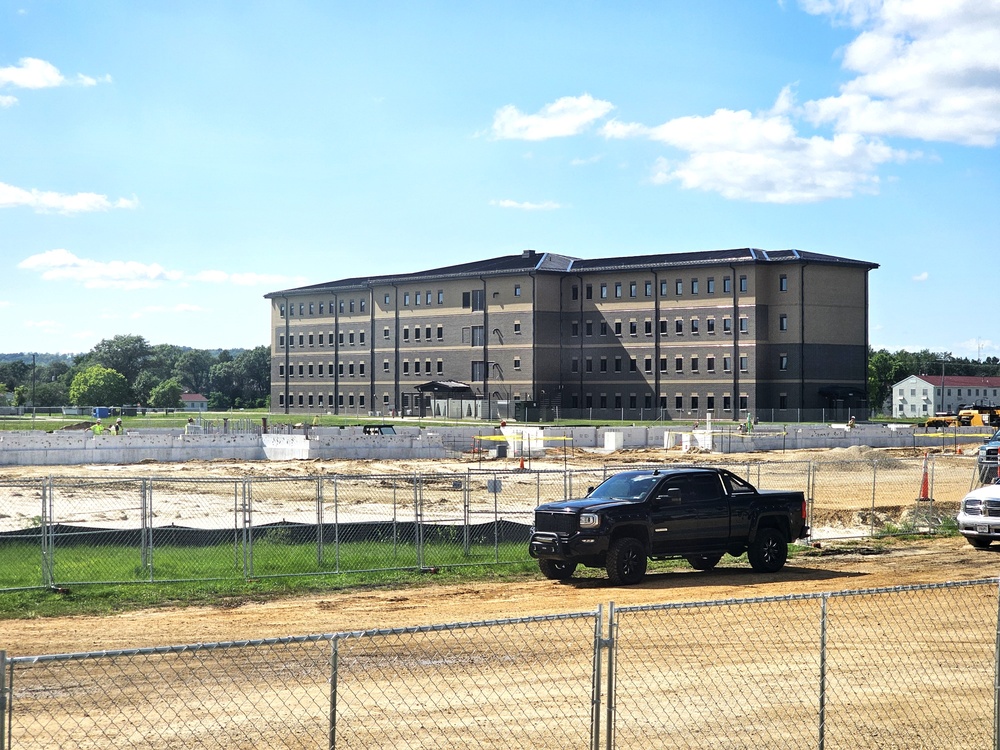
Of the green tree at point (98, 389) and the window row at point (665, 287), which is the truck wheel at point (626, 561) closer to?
the window row at point (665, 287)

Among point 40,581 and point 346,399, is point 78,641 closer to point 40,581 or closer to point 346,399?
point 40,581

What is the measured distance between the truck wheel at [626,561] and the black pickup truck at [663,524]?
2 centimetres

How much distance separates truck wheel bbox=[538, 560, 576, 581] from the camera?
2197cm

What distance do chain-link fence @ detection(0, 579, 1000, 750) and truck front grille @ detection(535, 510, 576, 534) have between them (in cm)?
439

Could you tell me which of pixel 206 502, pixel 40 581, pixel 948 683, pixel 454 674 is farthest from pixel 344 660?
pixel 206 502

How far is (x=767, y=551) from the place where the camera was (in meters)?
22.7

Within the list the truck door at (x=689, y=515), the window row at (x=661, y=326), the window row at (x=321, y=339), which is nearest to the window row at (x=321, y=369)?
the window row at (x=321, y=339)

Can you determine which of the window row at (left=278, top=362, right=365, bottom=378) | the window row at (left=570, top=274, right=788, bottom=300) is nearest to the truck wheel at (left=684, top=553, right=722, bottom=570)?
the window row at (left=570, top=274, right=788, bottom=300)

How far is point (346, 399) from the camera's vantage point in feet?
419

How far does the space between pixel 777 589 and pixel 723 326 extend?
8507 cm

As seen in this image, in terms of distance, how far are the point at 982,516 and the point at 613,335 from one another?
83988 mm

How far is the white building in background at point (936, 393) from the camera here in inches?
7131

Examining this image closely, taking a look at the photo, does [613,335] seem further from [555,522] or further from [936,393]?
[936,393]

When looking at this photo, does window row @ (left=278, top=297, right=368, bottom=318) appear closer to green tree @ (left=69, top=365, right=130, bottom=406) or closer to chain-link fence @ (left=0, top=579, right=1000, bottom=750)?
green tree @ (left=69, top=365, right=130, bottom=406)
